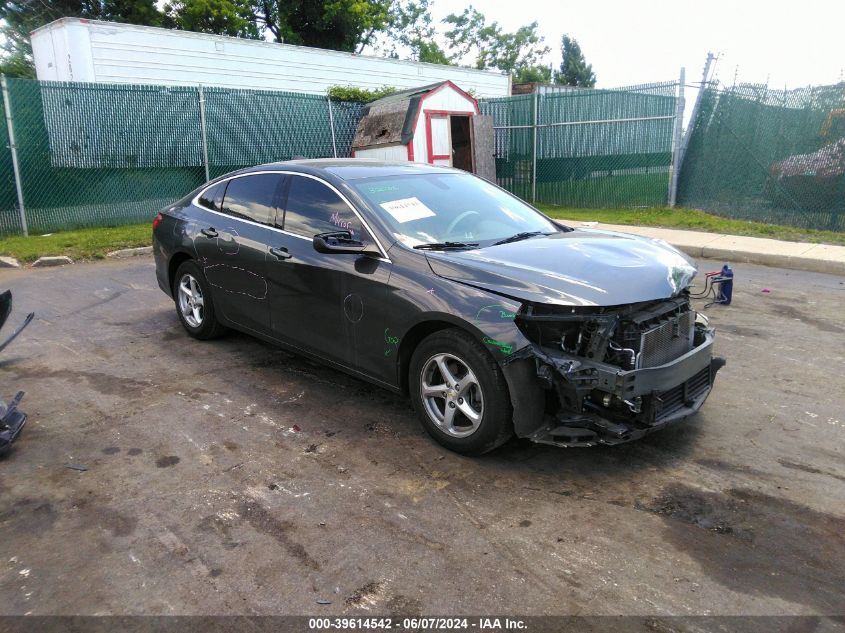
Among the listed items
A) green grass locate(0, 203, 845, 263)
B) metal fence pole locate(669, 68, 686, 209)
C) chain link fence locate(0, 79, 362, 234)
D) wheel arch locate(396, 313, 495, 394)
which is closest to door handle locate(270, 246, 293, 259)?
wheel arch locate(396, 313, 495, 394)

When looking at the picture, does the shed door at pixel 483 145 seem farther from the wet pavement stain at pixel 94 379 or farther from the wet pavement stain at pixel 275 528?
the wet pavement stain at pixel 275 528

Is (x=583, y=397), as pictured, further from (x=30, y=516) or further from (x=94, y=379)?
(x=94, y=379)

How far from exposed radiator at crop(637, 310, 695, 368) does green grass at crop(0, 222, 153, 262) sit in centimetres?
915

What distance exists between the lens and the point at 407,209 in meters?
4.52

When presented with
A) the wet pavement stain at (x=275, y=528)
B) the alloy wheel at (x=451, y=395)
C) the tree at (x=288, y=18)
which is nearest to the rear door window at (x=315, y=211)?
the alloy wheel at (x=451, y=395)

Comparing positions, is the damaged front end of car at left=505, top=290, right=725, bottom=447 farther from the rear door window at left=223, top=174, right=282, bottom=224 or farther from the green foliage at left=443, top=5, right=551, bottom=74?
the green foliage at left=443, top=5, right=551, bottom=74

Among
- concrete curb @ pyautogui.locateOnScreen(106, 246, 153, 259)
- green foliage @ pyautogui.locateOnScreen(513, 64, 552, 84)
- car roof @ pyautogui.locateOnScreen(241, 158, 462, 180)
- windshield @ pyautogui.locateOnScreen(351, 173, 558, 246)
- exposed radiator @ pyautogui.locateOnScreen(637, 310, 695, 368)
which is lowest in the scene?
concrete curb @ pyautogui.locateOnScreen(106, 246, 153, 259)

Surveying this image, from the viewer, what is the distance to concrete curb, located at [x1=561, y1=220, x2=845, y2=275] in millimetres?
9336

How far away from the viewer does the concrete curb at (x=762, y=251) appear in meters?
9.34

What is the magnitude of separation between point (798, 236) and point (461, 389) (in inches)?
397

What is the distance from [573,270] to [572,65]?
62.2m

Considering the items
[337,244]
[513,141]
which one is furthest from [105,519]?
[513,141]

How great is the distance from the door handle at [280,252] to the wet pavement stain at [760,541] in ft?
9.55

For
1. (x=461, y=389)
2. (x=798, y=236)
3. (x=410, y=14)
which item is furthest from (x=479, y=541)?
(x=410, y=14)
